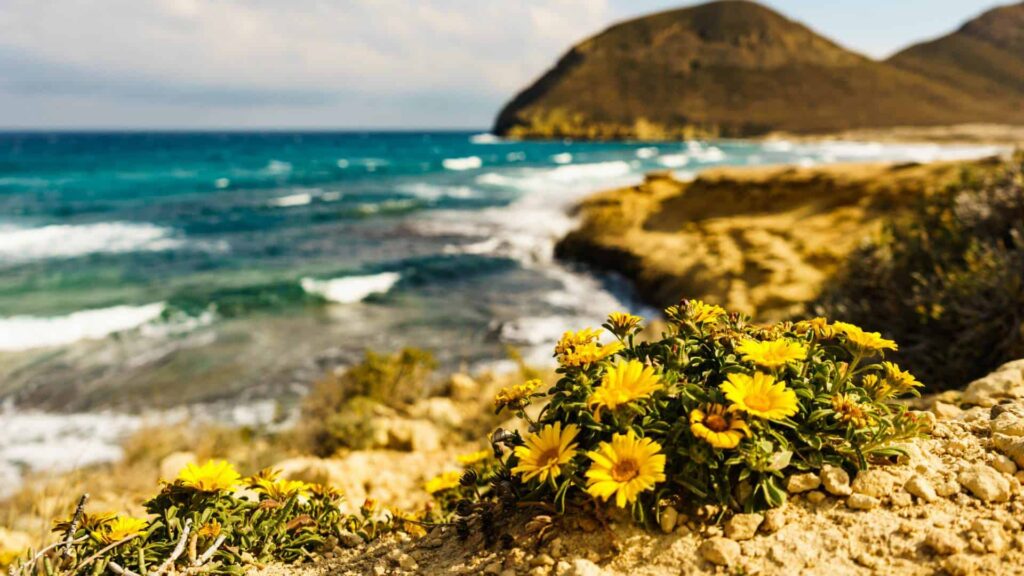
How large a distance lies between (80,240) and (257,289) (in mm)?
9683

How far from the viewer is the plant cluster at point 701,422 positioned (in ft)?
5.02

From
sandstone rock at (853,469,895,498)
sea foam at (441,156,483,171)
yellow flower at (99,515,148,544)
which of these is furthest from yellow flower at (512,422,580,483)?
sea foam at (441,156,483,171)

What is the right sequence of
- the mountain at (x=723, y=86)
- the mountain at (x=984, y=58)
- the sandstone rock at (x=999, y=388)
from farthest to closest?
the mountain at (x=984, y=58) < the mountain at (x=723, y=86) < the sandstone rock at (x=999, y=388)

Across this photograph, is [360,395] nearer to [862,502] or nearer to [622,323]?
[622,323]

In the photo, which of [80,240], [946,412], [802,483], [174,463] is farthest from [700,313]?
[80,240]

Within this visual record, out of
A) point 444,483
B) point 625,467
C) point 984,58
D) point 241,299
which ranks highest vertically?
point 984,58

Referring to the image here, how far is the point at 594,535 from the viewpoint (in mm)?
1638

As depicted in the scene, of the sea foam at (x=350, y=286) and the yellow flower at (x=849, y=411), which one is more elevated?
the yellow flower at (x=849, y=411)

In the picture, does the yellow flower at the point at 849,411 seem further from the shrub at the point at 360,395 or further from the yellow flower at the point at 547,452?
the shrub at the point at 360,395

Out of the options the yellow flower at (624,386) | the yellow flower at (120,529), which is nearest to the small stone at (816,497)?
the yellow flower at (624,386)

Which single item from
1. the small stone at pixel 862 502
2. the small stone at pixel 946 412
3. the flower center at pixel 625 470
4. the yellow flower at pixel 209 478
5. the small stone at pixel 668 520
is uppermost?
the flower center at pixel 625 470

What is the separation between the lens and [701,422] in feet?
5.06

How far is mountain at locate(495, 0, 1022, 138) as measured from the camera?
302ft

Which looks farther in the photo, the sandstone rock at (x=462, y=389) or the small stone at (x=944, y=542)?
the sandstone rock at (x=462, y=389)
